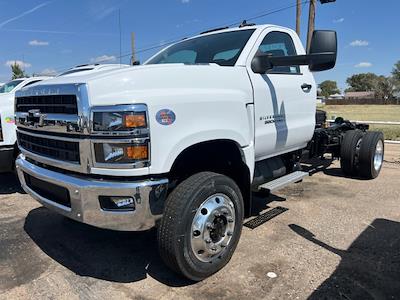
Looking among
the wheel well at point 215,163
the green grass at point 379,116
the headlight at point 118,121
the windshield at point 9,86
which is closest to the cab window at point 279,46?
the wheel well at point 215,163

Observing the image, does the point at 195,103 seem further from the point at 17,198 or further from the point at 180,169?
the point at 17,198

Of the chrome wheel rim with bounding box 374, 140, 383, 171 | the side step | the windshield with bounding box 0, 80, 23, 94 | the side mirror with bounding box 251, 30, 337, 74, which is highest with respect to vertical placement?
the side mirror with bounding box 251, 30, 337, 74

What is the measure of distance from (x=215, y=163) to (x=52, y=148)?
1.45m

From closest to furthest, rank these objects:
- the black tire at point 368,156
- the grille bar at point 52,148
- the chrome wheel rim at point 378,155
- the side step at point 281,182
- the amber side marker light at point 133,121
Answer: the amber side marker light at point 133,121, the grille bar at point 52,148, the side step at point 281,182, the black tire at point 368,156, the chrome wheel rim at point 378,155

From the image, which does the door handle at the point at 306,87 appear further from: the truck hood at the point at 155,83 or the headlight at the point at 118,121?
the headlight at the point at 118,121

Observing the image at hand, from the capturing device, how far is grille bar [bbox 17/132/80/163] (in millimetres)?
2896

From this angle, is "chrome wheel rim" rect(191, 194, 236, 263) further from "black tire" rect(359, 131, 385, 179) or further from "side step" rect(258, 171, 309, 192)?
"black tire" rect(359, 131, 385, 179)

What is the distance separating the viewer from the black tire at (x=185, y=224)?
2.91 m

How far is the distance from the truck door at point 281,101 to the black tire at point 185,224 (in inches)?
39.4

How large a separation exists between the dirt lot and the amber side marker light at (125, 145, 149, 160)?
115cm

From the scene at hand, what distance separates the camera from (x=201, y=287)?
10.4 ft

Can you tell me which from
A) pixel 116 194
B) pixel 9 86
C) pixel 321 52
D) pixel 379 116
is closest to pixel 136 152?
pixel 116 194

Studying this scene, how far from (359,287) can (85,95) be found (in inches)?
102

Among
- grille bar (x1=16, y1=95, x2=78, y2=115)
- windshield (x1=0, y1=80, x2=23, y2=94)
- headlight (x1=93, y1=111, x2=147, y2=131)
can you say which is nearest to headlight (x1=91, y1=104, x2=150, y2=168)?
headlight (x1=93, y1=111, x2=147, y2=131)
